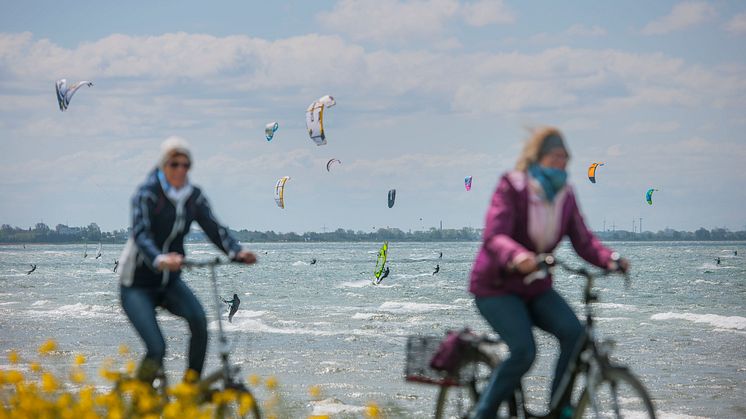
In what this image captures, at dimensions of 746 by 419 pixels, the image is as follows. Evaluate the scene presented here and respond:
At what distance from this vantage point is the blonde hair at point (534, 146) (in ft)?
14.4

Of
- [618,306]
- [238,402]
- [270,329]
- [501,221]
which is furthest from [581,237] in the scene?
[618,306]

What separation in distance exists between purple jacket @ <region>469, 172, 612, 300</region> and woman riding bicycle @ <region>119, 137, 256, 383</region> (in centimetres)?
110

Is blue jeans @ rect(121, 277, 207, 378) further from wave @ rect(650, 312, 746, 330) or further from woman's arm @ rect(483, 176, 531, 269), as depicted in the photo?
wave @ rect(650, 312, 746, 330)

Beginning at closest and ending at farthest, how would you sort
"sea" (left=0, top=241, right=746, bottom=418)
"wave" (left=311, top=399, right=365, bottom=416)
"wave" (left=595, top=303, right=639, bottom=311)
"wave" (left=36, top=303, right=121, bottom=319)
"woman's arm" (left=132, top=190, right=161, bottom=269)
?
"woman's arm" (left=132, top=190, right=161, bottom=269)
"wave" (left=311, top=399, right=365, bottom=416)
"sea" (left=0, top=241, right=746, bottom=418)
"wave" (left=36, top=303, right=121, bottom=319)
"wave" (left=595, top=303, right=639, bottom=311)

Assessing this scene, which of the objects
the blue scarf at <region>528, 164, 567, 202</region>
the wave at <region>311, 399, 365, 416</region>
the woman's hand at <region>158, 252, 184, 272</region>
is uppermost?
the blue scarf at <region>528, 164, 567, 202</region>

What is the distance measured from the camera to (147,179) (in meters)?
4.86

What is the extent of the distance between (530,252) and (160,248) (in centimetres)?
168

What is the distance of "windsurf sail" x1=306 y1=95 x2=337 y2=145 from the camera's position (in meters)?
23.5

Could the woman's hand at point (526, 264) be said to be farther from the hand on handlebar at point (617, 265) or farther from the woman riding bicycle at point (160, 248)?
the woman riding bicycle at point (160, 248)

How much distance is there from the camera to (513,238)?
14.3 ft

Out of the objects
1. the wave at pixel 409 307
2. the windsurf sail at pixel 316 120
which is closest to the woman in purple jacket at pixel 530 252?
the windsurf sail at pixel 316 120

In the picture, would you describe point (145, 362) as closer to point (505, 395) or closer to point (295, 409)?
point (505, 395)

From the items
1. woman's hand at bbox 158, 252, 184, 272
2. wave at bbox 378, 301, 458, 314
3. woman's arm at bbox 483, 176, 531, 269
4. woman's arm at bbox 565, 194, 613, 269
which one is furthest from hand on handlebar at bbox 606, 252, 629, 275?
wave at bbox 378, 301, 458, 314

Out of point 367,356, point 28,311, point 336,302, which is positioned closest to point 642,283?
point 336,302
